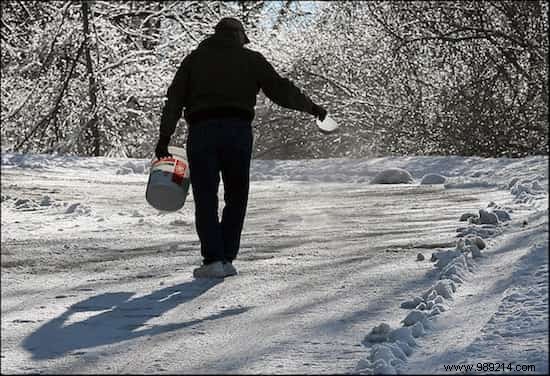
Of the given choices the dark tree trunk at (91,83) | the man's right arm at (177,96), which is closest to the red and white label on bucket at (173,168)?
the man's right arm at (177,96)

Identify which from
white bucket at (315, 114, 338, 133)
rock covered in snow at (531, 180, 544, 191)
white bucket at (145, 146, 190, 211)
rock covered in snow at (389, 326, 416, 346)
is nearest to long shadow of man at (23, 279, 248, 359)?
rock covered in snow at (389, 326, 416, 346)

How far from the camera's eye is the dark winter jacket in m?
6.57

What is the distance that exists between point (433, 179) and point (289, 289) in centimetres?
841

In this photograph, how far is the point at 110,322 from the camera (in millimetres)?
5270

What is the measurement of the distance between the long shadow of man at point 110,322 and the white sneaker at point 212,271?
219 millimetres

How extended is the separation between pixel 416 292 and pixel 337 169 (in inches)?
420

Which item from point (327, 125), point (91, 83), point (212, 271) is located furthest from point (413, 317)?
point (91, 83)

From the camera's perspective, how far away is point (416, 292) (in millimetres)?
5812

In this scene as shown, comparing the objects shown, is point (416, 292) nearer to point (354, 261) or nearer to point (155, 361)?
point (354, 261)

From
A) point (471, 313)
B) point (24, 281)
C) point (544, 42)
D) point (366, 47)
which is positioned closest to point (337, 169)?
point (544, 42)

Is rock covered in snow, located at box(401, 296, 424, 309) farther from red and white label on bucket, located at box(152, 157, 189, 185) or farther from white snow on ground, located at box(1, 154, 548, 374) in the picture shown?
red and white label on bucket, located at box(152, 157, 189, 185)

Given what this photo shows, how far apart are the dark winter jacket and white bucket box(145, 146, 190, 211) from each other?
0.79 m

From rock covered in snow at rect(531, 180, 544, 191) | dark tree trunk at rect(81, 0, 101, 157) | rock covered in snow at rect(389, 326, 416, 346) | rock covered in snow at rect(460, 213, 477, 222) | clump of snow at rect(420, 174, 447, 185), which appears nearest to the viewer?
rock covered in snow at rect(389, 326, 416, 346)

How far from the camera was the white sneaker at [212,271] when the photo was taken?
21.7 feet
